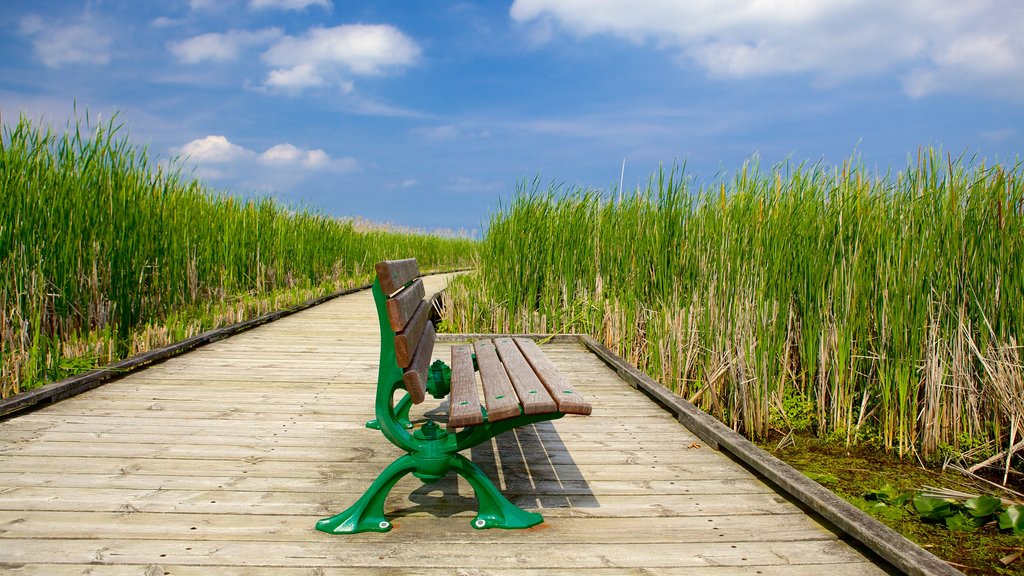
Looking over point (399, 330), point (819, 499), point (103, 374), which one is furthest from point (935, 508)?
point (103, 374)

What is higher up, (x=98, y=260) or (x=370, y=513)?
(x=98, y=260)

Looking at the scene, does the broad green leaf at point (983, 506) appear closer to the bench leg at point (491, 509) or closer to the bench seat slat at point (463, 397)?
the bench leg at point (491, 509)

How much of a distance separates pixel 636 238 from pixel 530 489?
3.52 meters

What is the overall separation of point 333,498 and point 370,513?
0.33m

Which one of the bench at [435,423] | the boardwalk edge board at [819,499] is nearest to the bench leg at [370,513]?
the bench at [435,423]

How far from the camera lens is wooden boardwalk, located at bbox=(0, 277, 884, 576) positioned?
77.8 inches

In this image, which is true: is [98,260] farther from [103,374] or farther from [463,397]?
[463,397]

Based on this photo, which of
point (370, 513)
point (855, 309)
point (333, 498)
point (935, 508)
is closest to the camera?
point (370, 513)

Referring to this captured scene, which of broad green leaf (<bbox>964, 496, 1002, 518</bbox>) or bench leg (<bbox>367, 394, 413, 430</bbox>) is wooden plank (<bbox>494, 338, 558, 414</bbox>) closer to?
bench leg (<bbox>367, 394, 413, 430</bbox>)

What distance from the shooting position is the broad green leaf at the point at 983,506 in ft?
8.86

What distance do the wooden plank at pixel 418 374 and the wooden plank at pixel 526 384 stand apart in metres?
0.32

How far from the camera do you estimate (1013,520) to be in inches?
105

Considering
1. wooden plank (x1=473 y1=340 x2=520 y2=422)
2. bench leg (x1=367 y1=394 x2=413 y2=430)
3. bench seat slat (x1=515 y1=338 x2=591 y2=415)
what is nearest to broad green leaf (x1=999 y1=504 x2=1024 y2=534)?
bench seat slat (x1=515 y1=338 x2=591 y2=415)

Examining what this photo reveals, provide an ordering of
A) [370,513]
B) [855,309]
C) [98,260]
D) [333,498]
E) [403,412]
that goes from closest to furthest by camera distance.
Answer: [370,513] → [333,498] → [403,412] → [855,309] → [98,260]
